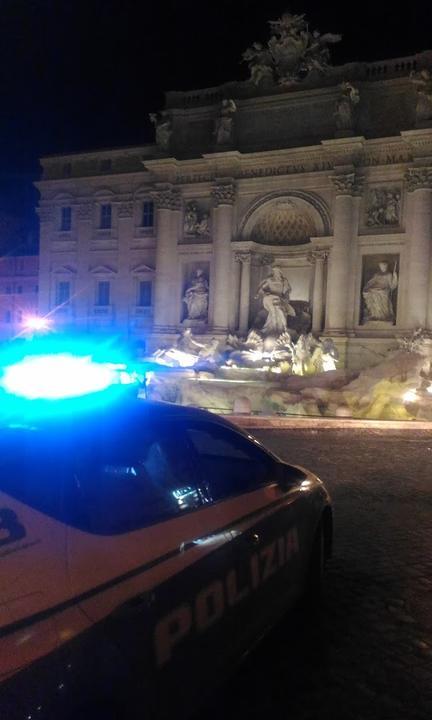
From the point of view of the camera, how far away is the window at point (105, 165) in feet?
105

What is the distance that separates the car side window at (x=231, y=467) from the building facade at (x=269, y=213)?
22.0 metres

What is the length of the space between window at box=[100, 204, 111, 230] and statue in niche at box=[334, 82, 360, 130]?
12.7m

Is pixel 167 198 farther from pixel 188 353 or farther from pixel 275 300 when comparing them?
pixel 188 353

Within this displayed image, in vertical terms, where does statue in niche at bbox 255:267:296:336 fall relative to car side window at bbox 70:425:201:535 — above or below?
above

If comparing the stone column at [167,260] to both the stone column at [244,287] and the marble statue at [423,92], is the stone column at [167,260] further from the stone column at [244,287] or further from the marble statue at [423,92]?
the marble statue at [423,92]

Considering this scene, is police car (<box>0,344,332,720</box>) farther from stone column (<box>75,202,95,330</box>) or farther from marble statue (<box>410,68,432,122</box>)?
stone column (<box>75,202,95,330</box>)

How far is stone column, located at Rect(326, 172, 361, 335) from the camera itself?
1017 inches

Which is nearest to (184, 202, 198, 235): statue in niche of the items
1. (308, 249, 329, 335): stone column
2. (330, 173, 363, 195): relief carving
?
(308, 249, 329, 335): stone column

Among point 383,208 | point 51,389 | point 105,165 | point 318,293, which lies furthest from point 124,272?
point 51,389

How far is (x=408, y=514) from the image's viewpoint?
22.6 feet

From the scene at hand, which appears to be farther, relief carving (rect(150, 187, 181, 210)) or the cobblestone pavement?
relief carving (rect(150, 187, 181, 210))

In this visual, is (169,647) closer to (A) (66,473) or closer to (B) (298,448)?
(A) (66,473)

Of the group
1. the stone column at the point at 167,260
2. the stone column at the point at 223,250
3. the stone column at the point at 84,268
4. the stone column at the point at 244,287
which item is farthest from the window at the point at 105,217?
the stone column at the point at 244,287

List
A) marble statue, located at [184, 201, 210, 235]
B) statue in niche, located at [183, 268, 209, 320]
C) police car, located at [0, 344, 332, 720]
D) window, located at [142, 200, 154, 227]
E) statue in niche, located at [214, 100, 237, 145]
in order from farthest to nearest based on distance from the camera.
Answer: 1. window, located at [142, 200, 154, 227]
2. marble statue, located at [184, 201, 210, 235]
3. statue in niche, located at [183, 268, 209, 320]
4. statue in niche, located at [214, 100, 237, 145]
5. police car, located at [0, 344, 332, 720]
